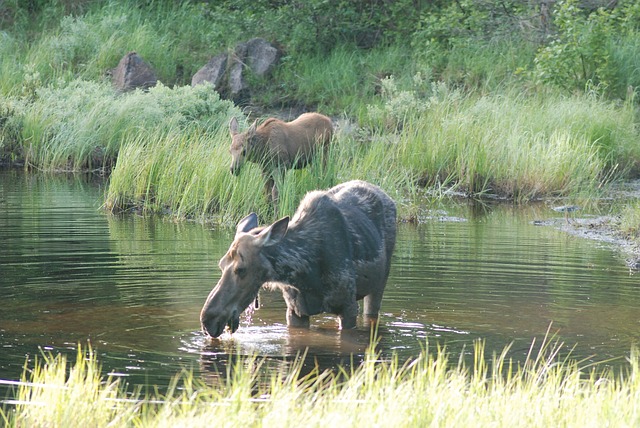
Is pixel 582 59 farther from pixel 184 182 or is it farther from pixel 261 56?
pixel 184 182

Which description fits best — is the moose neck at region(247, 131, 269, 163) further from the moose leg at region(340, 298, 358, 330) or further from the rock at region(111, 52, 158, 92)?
the rock at region(111, 52, 158, 92)

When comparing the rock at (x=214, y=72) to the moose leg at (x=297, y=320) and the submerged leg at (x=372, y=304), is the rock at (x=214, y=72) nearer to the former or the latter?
the submerged leg at (x=372, y=304)

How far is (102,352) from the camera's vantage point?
8.14 metres

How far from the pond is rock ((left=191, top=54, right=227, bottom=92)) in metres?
11.3

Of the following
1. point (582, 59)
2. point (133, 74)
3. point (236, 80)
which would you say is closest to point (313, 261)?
point (582, 59)

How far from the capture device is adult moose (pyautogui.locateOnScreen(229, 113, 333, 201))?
15.9 meters

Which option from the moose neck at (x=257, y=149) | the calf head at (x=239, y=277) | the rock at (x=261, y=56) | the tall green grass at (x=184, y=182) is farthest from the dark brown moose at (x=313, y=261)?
the rock at (x=261, y=56)

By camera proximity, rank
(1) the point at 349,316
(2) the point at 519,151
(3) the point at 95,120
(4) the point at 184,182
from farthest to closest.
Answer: (3) the point at 95,120 < (2) the point at 519,151 < (4) the point at 184,182 < (1) the point at 349,316

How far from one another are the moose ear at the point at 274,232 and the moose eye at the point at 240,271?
0.25 meters

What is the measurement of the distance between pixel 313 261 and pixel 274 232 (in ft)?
1.95

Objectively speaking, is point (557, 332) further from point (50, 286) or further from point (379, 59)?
point (379, 59)

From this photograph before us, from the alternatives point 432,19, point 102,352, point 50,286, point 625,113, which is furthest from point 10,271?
point 432,19

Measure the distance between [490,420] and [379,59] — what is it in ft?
75.1

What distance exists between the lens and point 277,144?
54.2 ft
